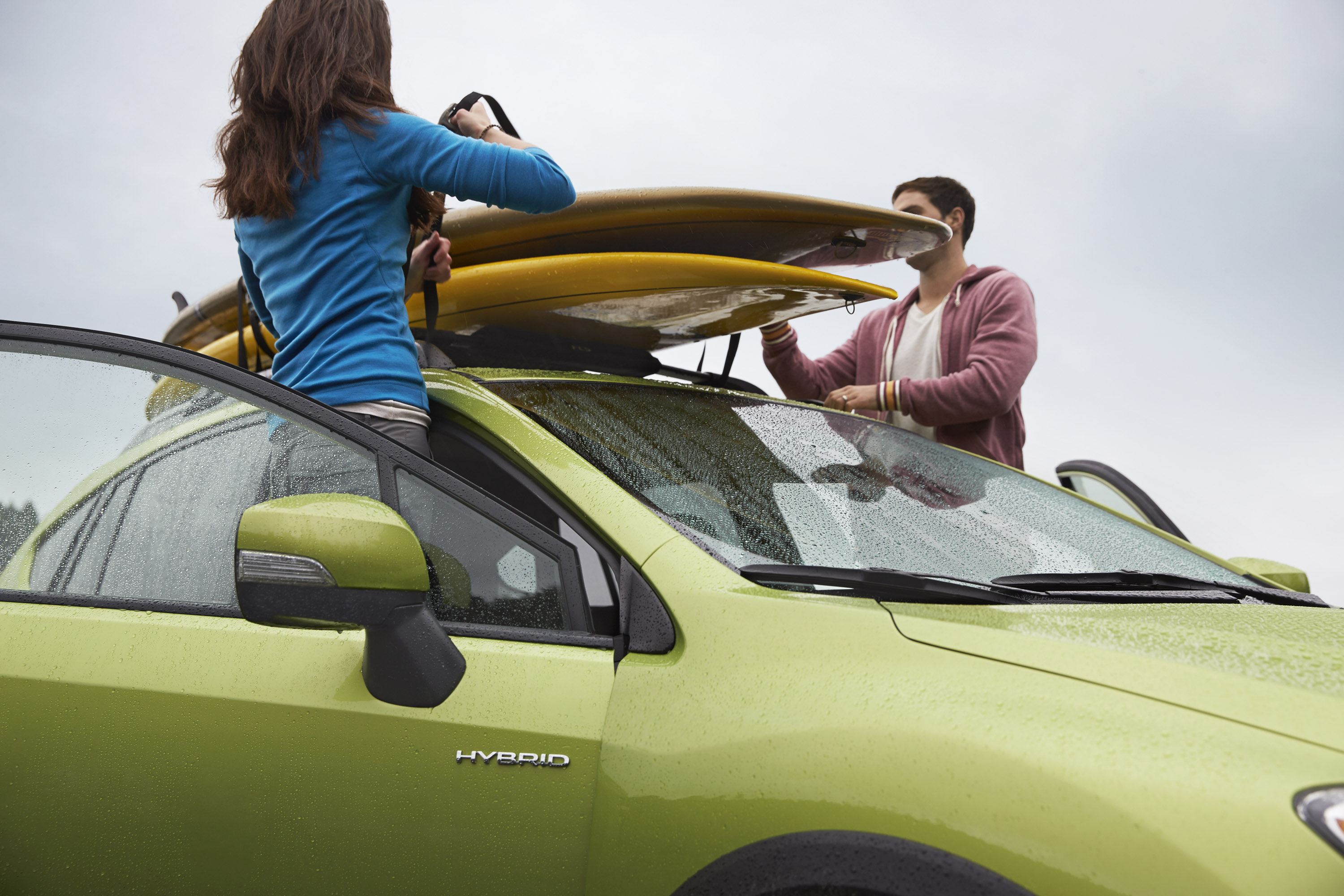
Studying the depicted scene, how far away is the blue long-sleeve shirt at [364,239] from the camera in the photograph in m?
1.86

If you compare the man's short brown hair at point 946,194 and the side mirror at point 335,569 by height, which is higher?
the man's short brown hair at point 946,194

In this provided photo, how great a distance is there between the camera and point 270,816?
4.20 feet

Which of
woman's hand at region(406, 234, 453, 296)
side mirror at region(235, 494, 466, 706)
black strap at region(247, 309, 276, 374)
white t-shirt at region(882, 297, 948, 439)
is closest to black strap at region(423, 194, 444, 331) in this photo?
woman's hand at region(406, 234, 453, 296)

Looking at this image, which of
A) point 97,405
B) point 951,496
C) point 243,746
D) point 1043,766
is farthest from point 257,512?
point 951,496

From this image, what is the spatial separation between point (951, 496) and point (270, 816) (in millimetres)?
1377

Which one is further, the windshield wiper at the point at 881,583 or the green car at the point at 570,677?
the windshield wiper at the point at 881,583

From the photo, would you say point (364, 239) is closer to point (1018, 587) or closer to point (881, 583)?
point (881, 583)

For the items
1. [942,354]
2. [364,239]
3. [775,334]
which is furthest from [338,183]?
[942,354]

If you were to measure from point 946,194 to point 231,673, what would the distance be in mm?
3023

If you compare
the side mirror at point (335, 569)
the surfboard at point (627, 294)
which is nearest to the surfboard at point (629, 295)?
the surfboard at point (627, 294)

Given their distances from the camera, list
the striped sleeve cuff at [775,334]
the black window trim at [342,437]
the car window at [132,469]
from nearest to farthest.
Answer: the black window trim at [342,437], the car window at [132,469], the striped sleeve cuff at [775,334]

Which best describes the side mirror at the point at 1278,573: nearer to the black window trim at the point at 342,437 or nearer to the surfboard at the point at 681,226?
the surfboard at the point at 681,226

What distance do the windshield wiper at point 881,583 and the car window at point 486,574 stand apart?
0.30 meters

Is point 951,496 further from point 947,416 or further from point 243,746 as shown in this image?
point 243,746
